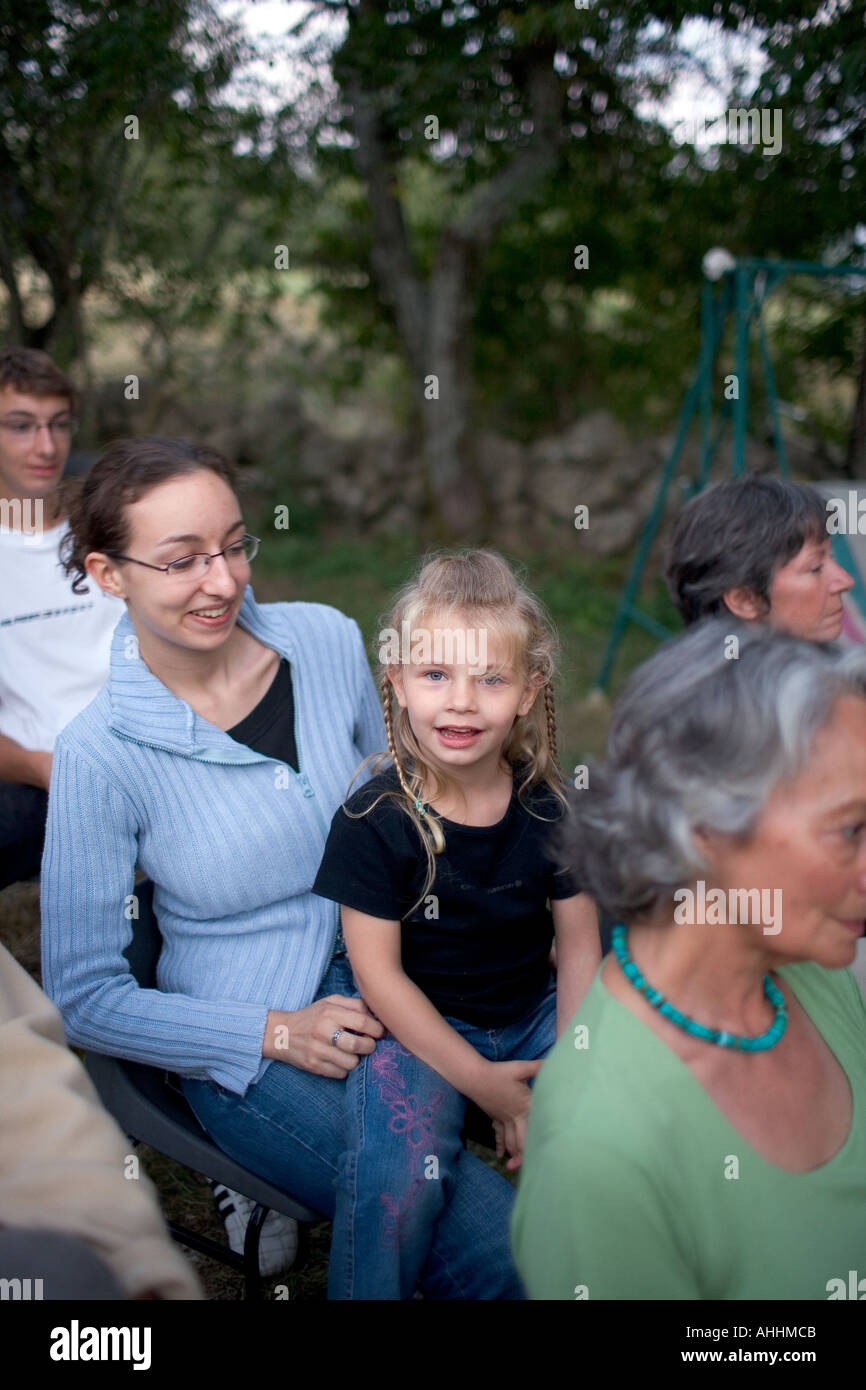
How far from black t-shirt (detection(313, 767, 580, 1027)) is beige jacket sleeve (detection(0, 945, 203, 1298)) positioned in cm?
53

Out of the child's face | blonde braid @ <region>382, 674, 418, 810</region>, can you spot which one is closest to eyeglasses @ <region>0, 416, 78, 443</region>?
blonde braid @ <region>382, 674, 418, 810</region>

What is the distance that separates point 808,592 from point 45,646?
189cm

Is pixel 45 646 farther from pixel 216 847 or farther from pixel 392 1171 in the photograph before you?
pixel 392 1171

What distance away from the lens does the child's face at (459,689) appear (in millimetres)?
1709

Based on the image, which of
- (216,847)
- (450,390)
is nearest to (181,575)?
(216,847)

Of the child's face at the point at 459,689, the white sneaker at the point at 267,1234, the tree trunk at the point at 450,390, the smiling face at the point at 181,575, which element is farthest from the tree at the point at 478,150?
the white sneaker at the point at 267,1234

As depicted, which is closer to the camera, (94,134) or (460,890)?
(460,890)

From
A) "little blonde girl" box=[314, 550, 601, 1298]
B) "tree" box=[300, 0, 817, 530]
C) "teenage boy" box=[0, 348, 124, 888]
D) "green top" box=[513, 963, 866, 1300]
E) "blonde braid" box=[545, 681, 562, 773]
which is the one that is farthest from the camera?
"tree" box=[300, 0, 817, 530]

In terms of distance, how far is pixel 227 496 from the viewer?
79.6 inches

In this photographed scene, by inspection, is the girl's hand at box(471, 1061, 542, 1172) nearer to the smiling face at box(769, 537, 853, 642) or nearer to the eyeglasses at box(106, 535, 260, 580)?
the eyeglasses at box(106, 535, 260, 580)

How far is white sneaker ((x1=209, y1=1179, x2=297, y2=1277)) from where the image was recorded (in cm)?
227

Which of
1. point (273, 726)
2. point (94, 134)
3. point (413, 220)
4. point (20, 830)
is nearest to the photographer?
point (273, 726)

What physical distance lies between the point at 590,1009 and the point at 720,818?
276 mm

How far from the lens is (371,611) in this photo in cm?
700
